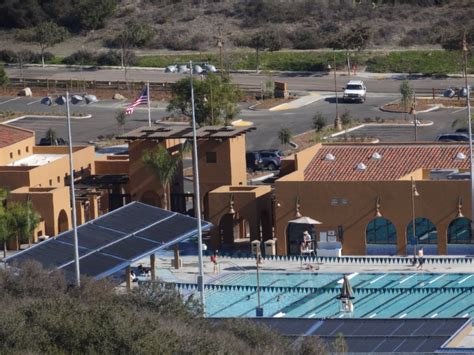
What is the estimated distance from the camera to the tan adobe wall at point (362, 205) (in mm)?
52312

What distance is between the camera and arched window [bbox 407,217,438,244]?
173 ft

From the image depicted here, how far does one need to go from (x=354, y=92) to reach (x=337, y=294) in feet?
126

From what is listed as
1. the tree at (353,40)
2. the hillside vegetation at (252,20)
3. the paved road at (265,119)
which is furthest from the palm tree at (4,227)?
the hillside vegetation at (252,20)

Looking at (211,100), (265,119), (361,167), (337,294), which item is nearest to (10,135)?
(211,100)

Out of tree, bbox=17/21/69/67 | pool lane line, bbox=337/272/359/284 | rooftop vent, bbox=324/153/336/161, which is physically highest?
tree, bbox=17/21/69/67

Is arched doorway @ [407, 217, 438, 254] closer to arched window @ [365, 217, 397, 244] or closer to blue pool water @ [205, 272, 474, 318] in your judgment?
arched window @ [365, 217, 397, 244]

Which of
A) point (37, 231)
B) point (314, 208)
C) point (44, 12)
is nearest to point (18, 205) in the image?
point (37, 231)

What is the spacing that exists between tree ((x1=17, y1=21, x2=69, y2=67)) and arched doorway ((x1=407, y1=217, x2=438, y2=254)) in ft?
174

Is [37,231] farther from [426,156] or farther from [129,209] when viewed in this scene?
[426,156]

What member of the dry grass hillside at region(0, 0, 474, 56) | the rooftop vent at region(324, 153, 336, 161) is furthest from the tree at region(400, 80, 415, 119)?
the rooftop vent at region(324, 153, 336, 161)

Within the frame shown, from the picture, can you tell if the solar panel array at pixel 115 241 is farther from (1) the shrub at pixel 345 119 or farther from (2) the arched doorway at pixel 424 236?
(1) the shrub at pixel 345 119

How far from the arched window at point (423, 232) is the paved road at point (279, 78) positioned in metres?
35.5

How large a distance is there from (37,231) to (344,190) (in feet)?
35.1

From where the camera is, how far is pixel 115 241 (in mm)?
47812
